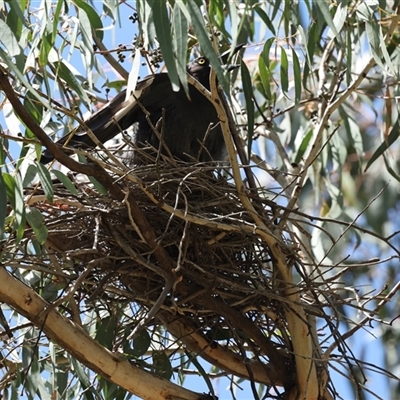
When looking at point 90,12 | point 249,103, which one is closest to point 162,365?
point 249,103

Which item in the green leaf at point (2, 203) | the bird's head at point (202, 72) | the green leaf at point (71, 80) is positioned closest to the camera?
the green leaf at point (2, 203)

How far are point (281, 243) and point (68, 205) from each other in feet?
2.35

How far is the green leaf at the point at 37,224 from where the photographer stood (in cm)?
239

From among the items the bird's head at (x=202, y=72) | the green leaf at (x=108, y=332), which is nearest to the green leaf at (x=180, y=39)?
the green leaf at (x=108, y=332)

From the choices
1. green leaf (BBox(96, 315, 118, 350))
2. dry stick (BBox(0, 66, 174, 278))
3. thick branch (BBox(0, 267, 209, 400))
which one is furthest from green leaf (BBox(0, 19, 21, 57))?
green leaf (BBox(96, 315, 118, 350))

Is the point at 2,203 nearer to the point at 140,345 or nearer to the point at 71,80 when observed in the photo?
the point at 71,80

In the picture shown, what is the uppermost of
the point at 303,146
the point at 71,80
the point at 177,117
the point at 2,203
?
the point at 303,146

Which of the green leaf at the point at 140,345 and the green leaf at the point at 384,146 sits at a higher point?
the green leaf at the point at 384,146

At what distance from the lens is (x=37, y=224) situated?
94.9 inches

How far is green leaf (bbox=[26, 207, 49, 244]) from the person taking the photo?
239 cm

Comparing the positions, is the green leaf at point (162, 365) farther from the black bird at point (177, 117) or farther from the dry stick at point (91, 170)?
the black bird at point (177, 117)

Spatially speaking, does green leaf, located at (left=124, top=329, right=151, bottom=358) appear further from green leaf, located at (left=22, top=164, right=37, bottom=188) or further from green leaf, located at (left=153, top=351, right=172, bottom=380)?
green leaf, located at (left=22, top=164, right=37, bottom=188)

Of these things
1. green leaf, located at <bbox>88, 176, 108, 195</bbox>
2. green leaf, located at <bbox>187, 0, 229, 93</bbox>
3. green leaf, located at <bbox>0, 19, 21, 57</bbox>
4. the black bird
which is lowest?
green leaf, located at <bbox>187, 0, 229, 93</bbox>

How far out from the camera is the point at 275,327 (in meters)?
2.99
